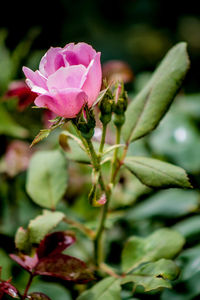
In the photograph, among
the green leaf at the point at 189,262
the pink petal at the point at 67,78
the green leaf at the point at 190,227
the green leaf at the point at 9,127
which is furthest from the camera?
the green leaf at the point at 9,127

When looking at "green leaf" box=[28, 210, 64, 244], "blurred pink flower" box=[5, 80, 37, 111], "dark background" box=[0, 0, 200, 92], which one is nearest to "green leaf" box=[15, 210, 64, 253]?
"green leaf" box=[28, 210, 64, 244]

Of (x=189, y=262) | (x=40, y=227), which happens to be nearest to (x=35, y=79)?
(x=40, y=227)

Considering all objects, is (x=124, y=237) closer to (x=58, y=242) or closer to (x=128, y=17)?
(x=58, y=242)

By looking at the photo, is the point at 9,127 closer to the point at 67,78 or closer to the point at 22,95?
the point at 22,95

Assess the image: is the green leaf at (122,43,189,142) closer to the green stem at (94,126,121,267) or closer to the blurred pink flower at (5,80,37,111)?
the green stem at (94,126,121,267)

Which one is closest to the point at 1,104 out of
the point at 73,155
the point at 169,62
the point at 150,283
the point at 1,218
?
the point at 1,218

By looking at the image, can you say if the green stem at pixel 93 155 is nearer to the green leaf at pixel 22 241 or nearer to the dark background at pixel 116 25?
the green leaf at pixel 22 241

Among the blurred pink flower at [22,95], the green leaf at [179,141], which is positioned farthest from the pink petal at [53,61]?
the green leaf at [179,141]
